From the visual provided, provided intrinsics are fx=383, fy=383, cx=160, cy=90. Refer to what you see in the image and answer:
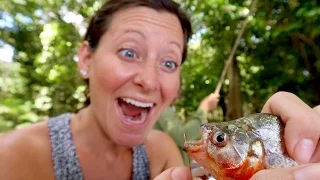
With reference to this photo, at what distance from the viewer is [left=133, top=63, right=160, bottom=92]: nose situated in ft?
5.29

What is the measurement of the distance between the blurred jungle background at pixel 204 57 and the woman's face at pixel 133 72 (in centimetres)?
266

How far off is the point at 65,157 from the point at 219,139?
3.77 feet

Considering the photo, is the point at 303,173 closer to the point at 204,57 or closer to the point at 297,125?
the point at 297,125

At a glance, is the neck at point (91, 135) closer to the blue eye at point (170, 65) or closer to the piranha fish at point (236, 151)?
the blue eye at point (170, 65)

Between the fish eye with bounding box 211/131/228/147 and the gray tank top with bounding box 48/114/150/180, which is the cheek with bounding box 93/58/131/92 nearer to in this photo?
the gray tank top with bounding box 48/114/150/180

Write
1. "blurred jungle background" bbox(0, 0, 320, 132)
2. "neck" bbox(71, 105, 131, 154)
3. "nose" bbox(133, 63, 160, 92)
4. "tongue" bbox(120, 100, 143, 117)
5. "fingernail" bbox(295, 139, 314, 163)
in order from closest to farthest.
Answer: "fingernail" bbox(295, 139, 314, 163), "nose" bbox(133, 63, 160, 92), "tongue" bbox(120, 100, 143, 117), "neck" bbox(71, 105, 131, 154), "blurred jungle background" bbox(0, 0, 320, 132)

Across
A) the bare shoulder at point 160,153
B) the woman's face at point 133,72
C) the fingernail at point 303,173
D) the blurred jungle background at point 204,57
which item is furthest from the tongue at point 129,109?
the blurred jungle background at point 204,57

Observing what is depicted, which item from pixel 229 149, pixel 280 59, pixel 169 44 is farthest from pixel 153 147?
pixel 280 59

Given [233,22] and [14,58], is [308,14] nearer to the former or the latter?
[233,22]

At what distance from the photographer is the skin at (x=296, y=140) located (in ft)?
2.39

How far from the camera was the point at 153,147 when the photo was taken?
6.79ft

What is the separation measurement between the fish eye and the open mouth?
2.98ft

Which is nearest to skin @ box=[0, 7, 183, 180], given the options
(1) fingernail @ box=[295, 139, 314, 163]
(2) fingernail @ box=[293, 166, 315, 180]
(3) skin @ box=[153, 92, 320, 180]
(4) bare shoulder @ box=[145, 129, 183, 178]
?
(4) bare shoulder @ box=[145, 129, 183, 178]

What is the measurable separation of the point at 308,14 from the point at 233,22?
1.53 meters
